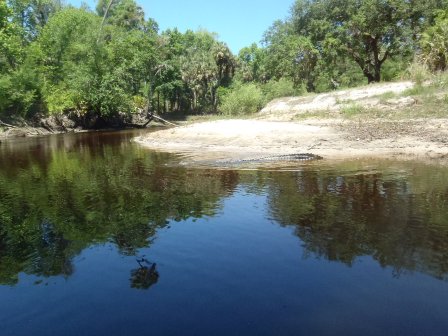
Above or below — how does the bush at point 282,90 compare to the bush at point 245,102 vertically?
above

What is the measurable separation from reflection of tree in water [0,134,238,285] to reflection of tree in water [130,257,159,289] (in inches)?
1.4

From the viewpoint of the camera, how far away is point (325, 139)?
2002 cm

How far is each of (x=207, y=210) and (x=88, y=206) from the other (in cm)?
332

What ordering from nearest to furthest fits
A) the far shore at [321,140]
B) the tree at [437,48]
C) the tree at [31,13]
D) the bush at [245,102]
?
the far shore at [321,140], the tree at [437,48], the bush at [245,102], the tree at [31,13]

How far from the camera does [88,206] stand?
10.9 metres

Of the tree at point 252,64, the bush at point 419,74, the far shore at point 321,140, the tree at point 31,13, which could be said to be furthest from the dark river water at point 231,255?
the tree at point 252,64

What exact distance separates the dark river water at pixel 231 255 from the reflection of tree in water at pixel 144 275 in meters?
0.04

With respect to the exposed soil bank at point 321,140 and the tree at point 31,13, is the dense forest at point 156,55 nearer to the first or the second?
the tree at point 31,13

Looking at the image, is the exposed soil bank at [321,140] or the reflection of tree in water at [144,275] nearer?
the reflection of tree in water at [144,275]

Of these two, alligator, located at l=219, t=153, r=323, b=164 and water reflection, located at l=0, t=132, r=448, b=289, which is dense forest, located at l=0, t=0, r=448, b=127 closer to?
alligator, located at l=219, t=153, r=323, b=164

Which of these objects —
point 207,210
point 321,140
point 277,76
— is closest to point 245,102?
point 277,76

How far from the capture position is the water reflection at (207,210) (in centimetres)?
723

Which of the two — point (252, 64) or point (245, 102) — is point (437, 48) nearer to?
point (245, 102)

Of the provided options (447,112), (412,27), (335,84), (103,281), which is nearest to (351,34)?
(412,27)
